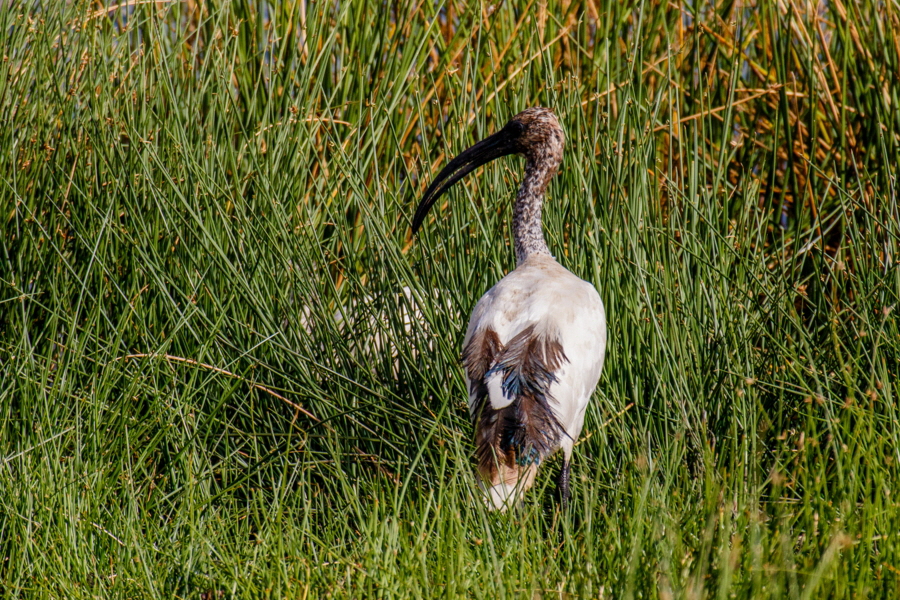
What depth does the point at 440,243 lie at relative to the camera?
2.97 metres

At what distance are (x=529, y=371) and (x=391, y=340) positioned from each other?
0.56 metres

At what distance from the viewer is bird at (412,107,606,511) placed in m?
2.31

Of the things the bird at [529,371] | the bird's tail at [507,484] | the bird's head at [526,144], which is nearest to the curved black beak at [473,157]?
the bird's head at [526,144]

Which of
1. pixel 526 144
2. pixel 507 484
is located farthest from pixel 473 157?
pixel 507 484

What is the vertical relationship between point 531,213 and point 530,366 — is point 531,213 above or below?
above

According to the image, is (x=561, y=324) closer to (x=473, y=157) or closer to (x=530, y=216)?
(x=530, y=216)

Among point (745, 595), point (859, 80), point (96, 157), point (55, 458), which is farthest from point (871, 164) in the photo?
point (55, 458)

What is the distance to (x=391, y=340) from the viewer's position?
278cm

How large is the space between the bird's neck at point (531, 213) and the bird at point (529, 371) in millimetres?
104

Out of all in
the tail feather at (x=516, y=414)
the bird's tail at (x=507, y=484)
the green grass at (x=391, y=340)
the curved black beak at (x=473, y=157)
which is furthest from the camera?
the curved black beak at (x=473, y=157)

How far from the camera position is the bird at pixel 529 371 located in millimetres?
2312

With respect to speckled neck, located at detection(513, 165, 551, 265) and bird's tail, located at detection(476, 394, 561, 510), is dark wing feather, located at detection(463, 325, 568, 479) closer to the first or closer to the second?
bird's tail, located at detection(476, 394, 561, 510)

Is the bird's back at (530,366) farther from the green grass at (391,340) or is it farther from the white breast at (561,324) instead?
the green grass at (391,340)

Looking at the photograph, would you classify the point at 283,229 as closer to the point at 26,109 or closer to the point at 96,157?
the point at 96,157
